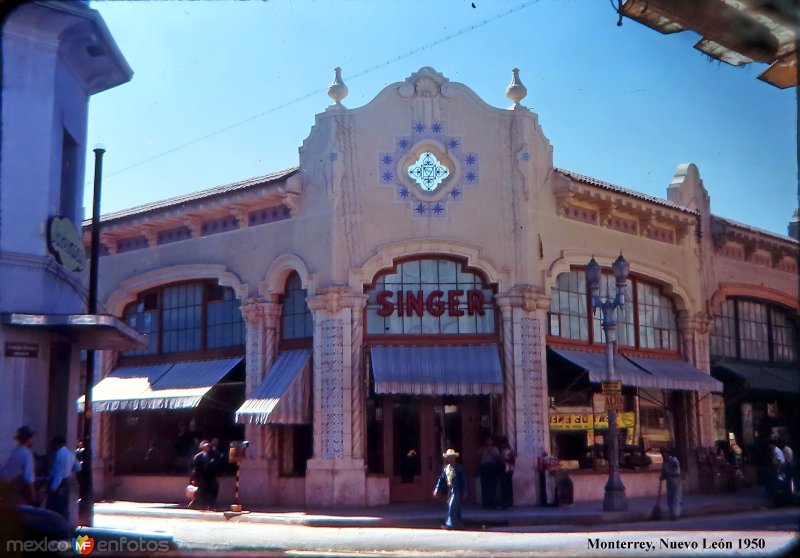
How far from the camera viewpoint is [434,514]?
816 inches

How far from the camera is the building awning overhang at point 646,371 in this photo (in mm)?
24000

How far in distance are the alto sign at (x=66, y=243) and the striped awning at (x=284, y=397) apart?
6.43m

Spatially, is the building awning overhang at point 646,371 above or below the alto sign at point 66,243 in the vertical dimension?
below

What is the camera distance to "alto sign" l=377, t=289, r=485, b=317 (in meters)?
23.4

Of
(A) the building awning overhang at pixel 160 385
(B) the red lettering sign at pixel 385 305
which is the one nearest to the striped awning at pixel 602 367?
(B) the red lettering sign at pixel 385 305

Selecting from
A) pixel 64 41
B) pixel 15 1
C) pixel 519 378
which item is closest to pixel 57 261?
pixel 64 41

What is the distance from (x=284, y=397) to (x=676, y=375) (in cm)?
1060

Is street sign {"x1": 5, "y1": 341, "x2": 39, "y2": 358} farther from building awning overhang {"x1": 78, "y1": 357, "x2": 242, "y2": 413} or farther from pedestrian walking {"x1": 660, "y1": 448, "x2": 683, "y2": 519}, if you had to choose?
pedestrian walking {"x1": 660, "y1": 448, "x2": 683, "y2": 519}

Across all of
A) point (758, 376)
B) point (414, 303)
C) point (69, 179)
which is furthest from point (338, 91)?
point (758, 376)

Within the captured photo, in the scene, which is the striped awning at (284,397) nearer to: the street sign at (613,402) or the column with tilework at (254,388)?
the column with tilework at (254,388)

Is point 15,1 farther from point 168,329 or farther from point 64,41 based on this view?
point 168,329

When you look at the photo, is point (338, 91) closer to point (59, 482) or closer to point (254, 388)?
point (254, 388)

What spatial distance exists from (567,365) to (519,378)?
164cm

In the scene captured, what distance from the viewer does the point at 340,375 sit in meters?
22.7
